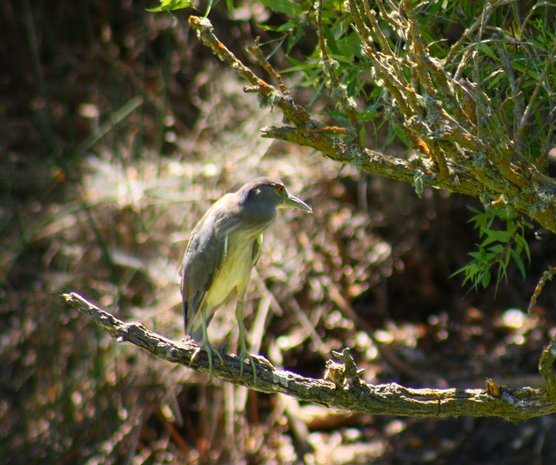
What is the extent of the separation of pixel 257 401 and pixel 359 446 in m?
0.73

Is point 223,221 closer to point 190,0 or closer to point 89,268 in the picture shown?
point 190,0

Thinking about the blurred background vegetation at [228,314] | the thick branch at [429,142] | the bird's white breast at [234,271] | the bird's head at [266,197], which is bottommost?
the blurred background vegetation at [228,314]

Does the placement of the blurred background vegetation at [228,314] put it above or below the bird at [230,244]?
below

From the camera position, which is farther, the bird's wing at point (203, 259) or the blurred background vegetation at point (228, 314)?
the blurred background vegetation at point (228, 314)

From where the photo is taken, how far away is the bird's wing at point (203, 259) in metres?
3.38

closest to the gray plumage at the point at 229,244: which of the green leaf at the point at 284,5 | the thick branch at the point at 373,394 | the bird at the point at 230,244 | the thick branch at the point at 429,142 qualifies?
the bird at the point at 230,244

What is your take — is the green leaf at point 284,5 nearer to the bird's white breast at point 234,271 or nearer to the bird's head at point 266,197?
the bird's head at point 266,197

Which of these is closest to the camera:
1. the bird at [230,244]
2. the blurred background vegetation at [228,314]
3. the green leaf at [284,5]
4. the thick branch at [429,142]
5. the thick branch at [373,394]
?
the thick branch at [429,142]

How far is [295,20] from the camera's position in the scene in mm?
2764

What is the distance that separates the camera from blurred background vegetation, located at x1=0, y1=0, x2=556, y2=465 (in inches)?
207

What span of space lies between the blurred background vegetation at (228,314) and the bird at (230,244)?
1.57 meters

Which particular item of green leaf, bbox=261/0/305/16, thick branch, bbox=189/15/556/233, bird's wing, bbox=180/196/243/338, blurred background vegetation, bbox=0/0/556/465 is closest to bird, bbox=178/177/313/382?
bird's wing, bbox=180/196/243/338

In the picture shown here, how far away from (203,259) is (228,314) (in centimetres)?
194

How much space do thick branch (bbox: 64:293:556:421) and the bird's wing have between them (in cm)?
89
